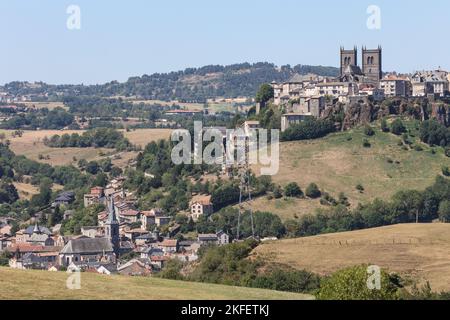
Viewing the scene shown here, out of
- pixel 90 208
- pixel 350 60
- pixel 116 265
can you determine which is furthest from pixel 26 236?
pixel 350 60

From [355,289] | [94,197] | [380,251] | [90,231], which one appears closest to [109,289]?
[355,289]

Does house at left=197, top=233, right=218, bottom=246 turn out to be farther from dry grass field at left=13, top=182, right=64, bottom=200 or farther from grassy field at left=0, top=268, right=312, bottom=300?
grassy field at left=0, top=268, right=312, bottom=300

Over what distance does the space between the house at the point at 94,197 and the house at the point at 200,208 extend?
1734 cm

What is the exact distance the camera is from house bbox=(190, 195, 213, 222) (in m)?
112

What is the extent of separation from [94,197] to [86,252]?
30538mm

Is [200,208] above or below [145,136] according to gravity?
above

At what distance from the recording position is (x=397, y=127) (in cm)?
12050

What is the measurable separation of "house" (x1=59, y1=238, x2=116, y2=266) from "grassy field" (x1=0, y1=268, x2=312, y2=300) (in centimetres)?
5037

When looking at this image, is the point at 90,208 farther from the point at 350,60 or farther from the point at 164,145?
the point at 350,60

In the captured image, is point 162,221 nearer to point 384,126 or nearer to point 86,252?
point 86,252

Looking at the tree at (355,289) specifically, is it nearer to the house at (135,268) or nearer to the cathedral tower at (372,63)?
the house at (135,268)

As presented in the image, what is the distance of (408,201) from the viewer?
107 metres

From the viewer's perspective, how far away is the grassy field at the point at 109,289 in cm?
4166

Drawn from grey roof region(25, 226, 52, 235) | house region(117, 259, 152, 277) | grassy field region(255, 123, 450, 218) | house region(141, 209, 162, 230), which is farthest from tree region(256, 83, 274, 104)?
house region(117, 259, 152, 277)
